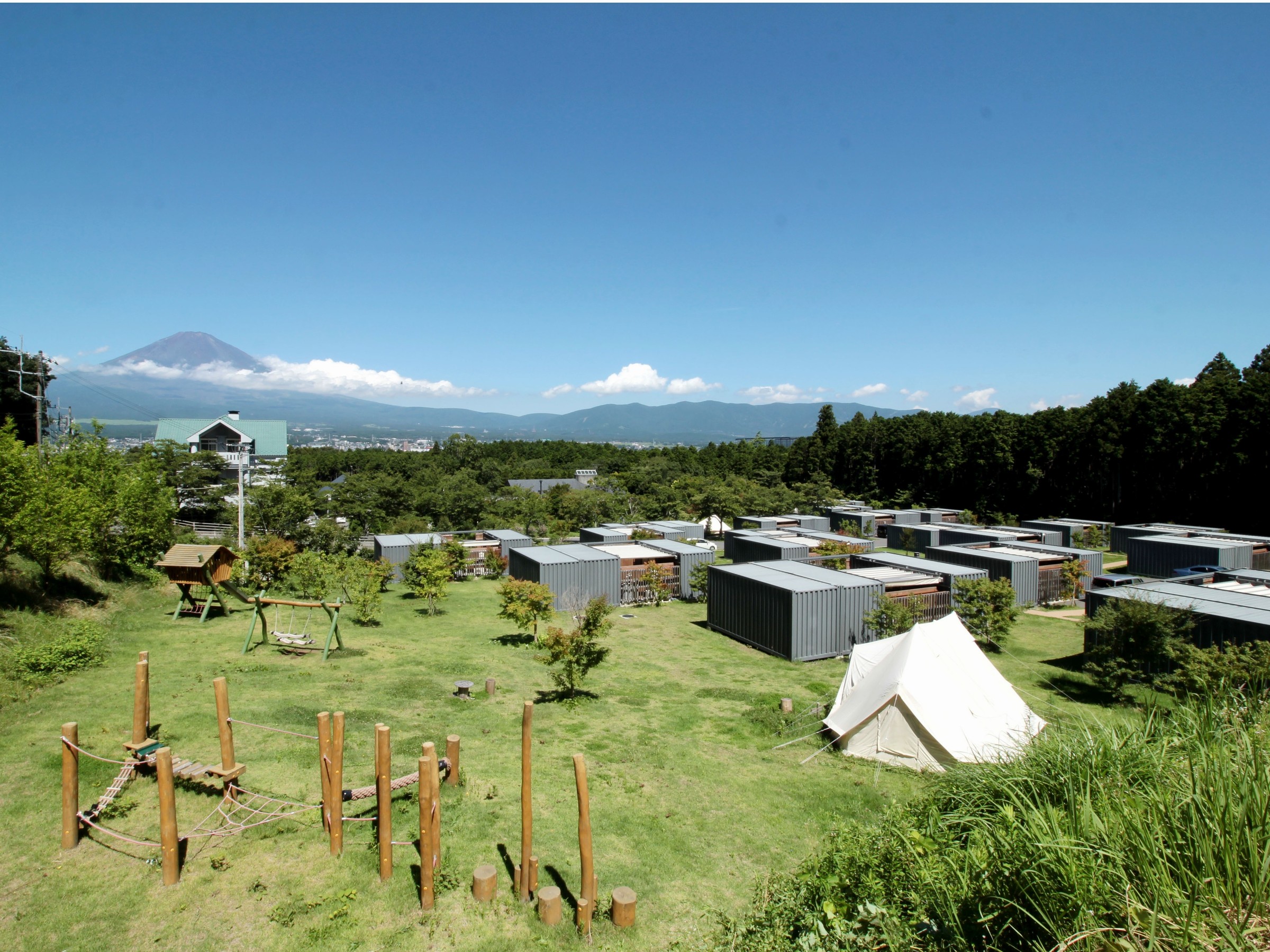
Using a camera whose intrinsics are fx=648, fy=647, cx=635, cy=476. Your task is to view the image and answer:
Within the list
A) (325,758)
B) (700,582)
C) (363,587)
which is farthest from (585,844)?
(700,582)

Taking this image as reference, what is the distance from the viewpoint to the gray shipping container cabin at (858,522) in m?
41.0

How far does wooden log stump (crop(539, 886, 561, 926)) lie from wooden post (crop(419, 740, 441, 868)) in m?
1.13

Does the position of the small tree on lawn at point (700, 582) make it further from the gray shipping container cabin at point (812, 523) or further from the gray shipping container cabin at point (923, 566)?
the gray shipping container cabin at point (812, 523)

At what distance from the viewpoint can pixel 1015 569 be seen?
2339 cm

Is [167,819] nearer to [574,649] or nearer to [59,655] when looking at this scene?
[574,649]

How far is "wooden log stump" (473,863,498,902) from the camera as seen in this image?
6.45 meters

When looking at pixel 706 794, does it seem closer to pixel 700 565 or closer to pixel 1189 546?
pixel 700 565

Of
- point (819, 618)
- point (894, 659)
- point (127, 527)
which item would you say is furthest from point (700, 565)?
point (127, 527)

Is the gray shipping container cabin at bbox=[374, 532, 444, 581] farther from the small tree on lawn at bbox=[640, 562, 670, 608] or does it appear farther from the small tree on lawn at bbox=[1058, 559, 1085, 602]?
the small tree on lawn at bbox=[1058, 559, 1085, 602]

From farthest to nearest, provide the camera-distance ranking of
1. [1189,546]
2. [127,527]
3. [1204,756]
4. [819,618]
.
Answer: [1189,546] < [127,527] < [819,618] < [1204,756]

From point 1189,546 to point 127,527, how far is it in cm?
3820

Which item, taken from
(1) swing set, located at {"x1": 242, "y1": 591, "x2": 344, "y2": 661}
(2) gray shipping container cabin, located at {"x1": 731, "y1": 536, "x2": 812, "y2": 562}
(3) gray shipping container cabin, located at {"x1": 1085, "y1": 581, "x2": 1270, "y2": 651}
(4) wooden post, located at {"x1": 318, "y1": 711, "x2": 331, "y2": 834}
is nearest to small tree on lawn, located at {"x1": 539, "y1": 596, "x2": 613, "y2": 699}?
A: (1) swing set, located at {"x1": 242, "y1": 591, "x2": 344, "y2": 661}

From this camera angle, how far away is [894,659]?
38.9 ft

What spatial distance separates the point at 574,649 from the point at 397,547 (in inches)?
703
